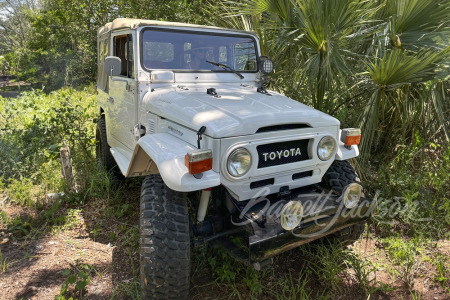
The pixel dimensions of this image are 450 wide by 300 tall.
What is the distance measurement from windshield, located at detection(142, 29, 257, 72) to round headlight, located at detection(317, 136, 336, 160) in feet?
4.84

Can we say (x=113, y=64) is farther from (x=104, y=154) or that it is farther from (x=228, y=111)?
(x=104, y=154)

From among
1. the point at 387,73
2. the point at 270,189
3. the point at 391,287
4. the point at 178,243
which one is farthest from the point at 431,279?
the point at 178,243

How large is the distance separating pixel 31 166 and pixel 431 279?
5.03 meters

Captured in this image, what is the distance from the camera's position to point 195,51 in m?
3.51

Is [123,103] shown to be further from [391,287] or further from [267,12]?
[391,287]

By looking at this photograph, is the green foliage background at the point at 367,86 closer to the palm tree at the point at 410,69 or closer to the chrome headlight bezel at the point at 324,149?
the palm tree at the point at 410,69

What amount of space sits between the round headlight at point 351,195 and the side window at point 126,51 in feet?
7.40

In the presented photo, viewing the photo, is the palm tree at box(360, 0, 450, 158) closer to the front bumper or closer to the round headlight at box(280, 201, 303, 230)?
the front bumper

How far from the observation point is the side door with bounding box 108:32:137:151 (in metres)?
3.41

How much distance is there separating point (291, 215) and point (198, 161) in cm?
71

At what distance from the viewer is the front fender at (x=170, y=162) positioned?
7.07 feet

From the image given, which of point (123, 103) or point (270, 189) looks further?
point (123, 103)

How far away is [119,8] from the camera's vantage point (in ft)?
33.9

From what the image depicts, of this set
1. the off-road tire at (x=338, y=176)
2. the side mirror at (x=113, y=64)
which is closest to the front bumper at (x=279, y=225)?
the off-road tire at (x=338, y=176)
